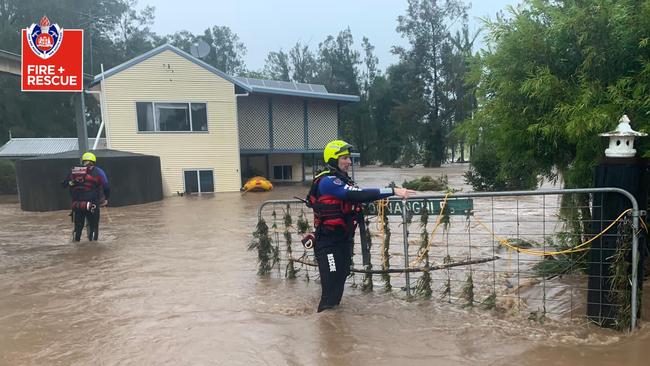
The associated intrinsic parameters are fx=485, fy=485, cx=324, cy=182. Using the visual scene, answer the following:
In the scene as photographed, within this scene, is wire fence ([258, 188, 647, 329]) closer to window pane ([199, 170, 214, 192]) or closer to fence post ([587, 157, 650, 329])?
fence post ([587, 157, 650, 329])

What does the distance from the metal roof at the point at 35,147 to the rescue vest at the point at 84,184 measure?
2208 cm

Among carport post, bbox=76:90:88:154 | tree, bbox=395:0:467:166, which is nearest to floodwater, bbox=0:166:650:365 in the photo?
carport post, bbox=76:90:88:154

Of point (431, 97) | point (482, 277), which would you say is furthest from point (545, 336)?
point (431, 97)

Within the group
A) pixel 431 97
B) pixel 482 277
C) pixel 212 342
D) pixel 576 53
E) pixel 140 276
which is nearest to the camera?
pixel 212 342

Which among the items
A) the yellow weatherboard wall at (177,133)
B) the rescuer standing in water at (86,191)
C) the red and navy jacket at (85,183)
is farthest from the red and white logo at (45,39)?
the yellow weatherboard wall at (177,133)

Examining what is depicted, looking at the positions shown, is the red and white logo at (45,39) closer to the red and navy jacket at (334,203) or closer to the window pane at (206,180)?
the red and navy jacket at (334,203)

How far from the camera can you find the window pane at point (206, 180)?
75.5ft

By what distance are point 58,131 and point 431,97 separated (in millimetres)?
39616

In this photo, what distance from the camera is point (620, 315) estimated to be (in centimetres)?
416

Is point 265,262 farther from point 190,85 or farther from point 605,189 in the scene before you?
point 190,85

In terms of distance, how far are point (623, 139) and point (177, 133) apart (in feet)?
68.2

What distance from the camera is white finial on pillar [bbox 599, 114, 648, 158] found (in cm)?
403

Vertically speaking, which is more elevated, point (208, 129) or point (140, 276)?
point (208, 129)

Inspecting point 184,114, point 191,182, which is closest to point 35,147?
point 184,114
